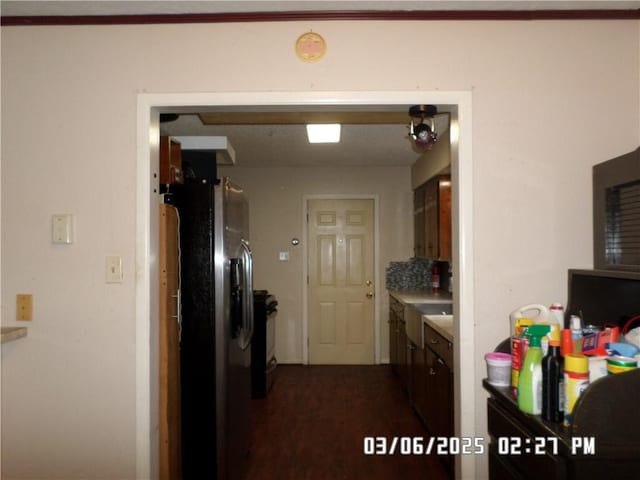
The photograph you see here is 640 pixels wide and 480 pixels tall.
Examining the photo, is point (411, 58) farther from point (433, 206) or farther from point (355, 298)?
point (355, 298)

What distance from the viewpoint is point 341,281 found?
18.4ft

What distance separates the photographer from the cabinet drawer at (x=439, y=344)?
2582 mm

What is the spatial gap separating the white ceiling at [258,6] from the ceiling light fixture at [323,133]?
1619 mm

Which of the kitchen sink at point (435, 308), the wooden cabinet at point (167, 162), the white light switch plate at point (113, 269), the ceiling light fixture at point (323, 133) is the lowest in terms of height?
the kitchen sink at point (435, 308)

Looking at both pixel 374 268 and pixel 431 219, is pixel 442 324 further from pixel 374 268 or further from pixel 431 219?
pixel 374 268

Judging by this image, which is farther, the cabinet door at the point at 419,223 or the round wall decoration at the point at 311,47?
the cabinet door at the point at 419,223

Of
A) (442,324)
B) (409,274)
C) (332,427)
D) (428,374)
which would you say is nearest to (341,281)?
(409,274)

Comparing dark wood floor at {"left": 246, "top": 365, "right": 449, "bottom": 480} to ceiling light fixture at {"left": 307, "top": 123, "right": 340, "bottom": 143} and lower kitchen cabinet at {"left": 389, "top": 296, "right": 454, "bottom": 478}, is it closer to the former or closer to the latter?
lower kitchen cabinet at {"left": 389, "top": 296, "right": 454, "bottom": 478}

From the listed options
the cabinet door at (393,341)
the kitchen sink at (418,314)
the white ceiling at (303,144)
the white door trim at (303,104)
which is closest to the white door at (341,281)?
the cabinet door at (393,341)

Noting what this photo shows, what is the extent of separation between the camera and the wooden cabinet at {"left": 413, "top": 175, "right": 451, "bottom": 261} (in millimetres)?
3965

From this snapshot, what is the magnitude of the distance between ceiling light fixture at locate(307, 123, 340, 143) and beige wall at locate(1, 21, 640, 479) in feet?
5.26

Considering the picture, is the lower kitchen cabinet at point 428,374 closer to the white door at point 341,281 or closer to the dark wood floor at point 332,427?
the dark wood floor at point 332,427

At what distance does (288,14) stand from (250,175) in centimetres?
379

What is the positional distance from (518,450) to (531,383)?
26 centimetres
